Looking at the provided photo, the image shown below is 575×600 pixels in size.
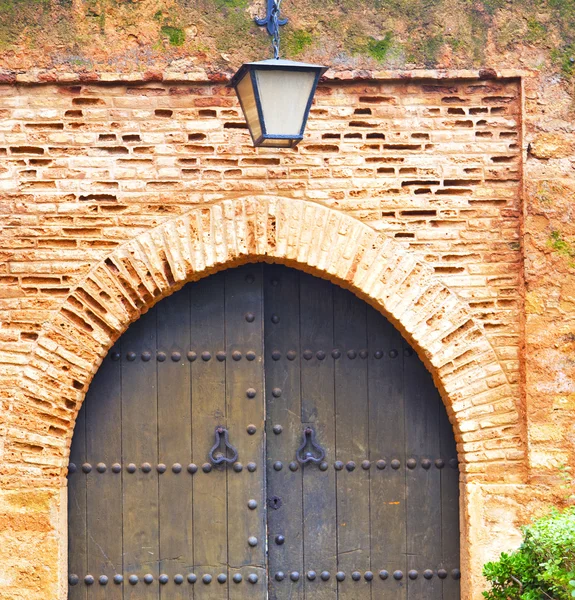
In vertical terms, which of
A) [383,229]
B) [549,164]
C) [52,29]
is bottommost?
[383,229]

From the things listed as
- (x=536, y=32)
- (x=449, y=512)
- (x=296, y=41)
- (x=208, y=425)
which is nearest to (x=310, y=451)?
(x=208, y=425)

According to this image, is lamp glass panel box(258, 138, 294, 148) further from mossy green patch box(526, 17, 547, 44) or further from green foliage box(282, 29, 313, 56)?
mossy green patch box(526, 17, 547, 44)

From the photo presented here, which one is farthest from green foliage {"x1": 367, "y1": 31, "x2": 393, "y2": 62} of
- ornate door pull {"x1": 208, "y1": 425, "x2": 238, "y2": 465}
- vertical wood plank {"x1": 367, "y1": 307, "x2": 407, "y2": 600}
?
ornate door pull {"x1": 208, "y1": 425, "x2": 238, "y2": 465}

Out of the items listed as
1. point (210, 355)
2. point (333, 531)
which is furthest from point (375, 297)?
point (333, 531)

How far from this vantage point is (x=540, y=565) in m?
3.93

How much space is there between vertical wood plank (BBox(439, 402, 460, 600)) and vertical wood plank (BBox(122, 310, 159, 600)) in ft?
4.72

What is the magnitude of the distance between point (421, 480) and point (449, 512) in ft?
0.69

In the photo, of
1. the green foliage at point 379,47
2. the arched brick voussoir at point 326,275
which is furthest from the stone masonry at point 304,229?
the green foliage at point 379,47

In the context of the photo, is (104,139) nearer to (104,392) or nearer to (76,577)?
(104,392)

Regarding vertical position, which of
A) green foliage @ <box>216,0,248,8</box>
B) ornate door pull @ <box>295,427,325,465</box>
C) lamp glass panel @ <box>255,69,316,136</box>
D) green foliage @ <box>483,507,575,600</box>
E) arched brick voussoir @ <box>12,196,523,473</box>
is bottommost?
green foliage @ <box>483,507,575,600</box>

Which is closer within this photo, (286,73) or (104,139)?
(286,73)

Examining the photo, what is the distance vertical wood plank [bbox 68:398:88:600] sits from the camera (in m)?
4.55

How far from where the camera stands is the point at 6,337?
4430 mm

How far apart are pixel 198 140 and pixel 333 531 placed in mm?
2062
